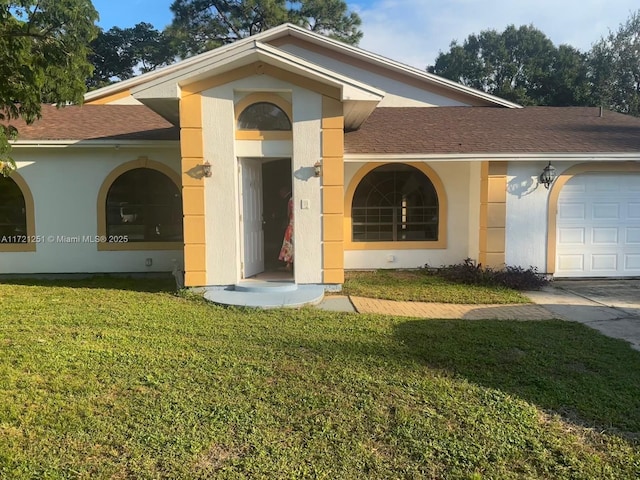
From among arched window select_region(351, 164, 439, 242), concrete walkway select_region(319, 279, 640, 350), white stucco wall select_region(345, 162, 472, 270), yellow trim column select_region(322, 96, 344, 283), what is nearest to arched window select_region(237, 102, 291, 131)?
yellow trim column select_region(322, 96, 344, 283)

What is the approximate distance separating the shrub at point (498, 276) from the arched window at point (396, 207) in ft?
4.25

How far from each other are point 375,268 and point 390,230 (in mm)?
981

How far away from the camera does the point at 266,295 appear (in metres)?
8.02

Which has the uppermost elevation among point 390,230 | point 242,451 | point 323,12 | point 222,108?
point 323,12

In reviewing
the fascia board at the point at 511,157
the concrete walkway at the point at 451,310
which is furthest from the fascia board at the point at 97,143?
the concrete walkway at the point at 451,310

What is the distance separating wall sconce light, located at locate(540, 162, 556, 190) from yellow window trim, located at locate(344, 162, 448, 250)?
212 centimetres

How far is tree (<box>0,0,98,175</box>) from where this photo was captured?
5988 millimetres

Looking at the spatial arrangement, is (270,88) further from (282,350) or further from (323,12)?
(323,12)

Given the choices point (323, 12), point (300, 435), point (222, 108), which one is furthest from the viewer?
point (323, 12)

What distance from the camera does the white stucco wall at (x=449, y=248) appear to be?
1098 cm

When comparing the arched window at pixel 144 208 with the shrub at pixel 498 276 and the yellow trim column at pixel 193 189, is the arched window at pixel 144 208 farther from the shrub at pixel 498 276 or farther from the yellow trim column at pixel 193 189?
the shrub at pixel 498 276

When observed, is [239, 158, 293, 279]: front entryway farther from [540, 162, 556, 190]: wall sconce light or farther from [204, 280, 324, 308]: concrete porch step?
[540, 162, 556, 190]: wall sconce light

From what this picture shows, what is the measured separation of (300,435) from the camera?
352cm

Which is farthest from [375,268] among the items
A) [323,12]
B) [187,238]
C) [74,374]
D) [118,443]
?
[323,12]
